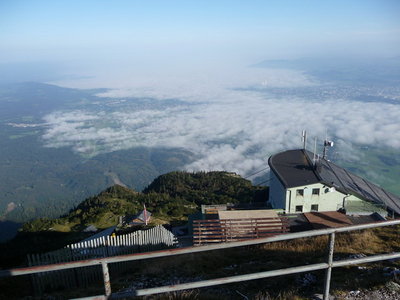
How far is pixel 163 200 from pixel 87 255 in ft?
181

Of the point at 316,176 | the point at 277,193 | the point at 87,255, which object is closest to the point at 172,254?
the point at 87,255

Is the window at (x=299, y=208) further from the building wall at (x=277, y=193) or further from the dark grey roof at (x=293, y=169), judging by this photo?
the dark grey roof at (x=293, y=169)

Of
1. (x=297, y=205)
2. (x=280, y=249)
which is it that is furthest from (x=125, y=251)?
(x=297, y=205)

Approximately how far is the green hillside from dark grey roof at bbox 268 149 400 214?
1323 cm

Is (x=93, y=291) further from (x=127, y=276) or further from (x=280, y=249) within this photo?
(x=280, y=249)

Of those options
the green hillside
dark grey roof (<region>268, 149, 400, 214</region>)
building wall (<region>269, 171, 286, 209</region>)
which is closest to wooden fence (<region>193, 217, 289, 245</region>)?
building wall (<region>269, 171, 286, 209</region>)

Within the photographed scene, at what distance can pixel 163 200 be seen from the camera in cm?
6825

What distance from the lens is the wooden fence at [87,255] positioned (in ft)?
35.8

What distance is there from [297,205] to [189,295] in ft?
72.2

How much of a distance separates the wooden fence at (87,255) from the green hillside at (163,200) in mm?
21335

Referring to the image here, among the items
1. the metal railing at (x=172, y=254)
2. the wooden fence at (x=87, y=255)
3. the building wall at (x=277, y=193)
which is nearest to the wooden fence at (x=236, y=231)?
the wooden fence at (x=87, y=255)

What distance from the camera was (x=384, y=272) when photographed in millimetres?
7824

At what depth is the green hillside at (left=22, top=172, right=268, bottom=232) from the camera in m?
44.0

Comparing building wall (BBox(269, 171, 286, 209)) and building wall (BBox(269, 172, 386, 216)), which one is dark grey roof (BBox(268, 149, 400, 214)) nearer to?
building wall (BBox(269, 172, 386, 216))
